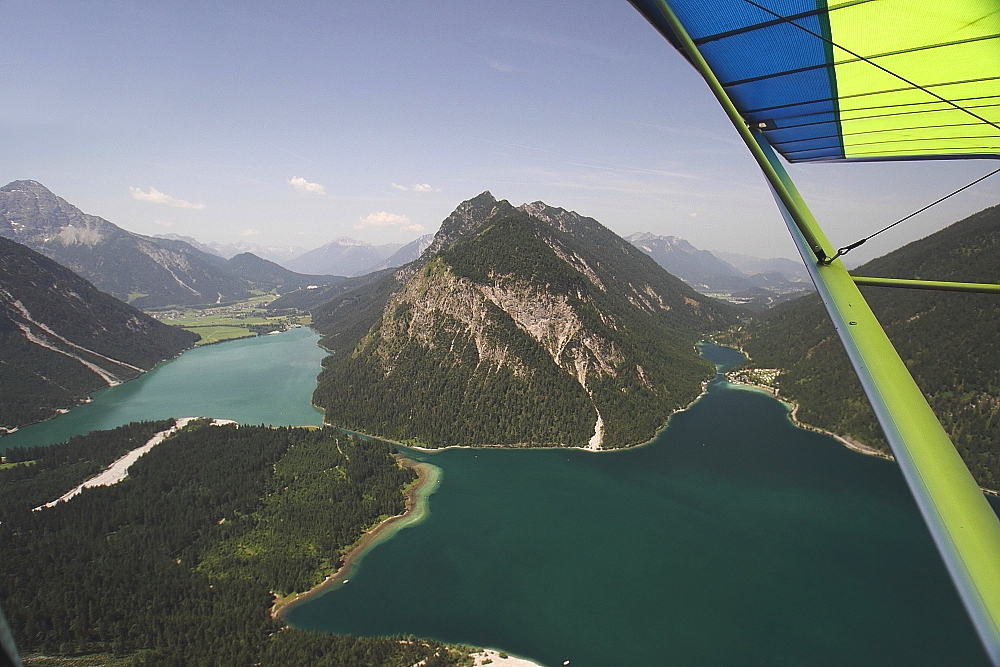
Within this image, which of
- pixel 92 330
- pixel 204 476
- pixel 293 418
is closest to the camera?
pixel 204 476

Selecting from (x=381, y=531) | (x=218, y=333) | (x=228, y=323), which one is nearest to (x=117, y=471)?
(x=381, y=531)

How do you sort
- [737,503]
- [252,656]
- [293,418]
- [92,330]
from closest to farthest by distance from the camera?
1. [252,656]
2. [737,503]
3. [293,418]
4. [92,330]

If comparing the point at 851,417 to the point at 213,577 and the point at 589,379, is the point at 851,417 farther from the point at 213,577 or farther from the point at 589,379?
the point at 213,577

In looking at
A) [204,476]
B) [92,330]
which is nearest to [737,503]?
[204,476]

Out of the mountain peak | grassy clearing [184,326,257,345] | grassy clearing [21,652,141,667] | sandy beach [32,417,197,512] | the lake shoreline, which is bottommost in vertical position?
grassy clearing [21,652,141,667]

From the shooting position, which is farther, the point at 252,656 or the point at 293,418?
the point at 293,418

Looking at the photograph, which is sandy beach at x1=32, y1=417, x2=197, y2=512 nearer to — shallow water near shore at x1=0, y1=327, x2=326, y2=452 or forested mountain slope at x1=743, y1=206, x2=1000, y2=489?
shallow water near shore at x1=0, y1=327, x2=326, y2=452

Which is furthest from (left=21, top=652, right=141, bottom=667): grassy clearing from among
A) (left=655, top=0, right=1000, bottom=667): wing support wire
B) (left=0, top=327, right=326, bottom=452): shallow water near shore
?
(left=0, top=327, right=326, bottom=452): shallow water near shore
